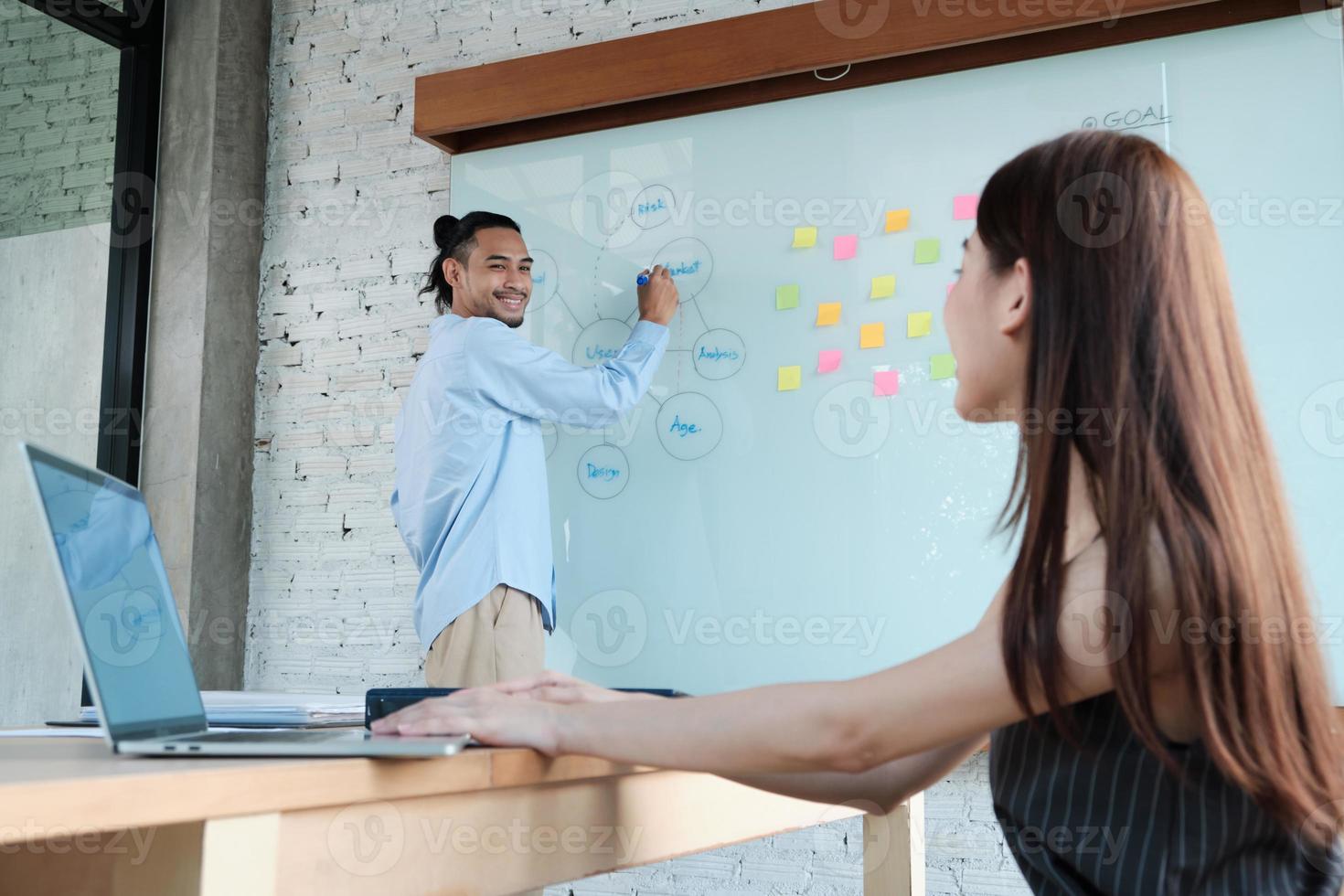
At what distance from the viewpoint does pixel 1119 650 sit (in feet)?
2.44

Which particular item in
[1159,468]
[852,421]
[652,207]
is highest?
[652,207]

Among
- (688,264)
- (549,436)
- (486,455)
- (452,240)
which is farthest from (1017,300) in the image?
(452,240)

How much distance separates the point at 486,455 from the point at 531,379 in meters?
0.17

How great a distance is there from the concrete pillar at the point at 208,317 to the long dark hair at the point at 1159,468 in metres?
2.58

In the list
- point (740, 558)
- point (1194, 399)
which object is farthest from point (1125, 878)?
point (740, 558)

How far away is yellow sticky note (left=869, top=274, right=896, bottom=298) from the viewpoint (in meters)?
2.35

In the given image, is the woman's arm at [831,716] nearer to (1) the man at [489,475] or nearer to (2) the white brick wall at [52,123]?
(1) the man at [489,475]

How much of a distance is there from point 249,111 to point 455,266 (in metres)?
0.98

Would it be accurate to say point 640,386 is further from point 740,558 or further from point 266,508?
point 266,508

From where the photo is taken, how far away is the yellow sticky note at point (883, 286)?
2346mm

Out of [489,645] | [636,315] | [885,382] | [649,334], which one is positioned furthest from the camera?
[636,315]

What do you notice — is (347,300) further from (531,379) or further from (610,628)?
(610,628)

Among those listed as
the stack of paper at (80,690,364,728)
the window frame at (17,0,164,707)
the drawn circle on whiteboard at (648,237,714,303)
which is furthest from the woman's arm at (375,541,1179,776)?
the window frame at (17,0,164,707)

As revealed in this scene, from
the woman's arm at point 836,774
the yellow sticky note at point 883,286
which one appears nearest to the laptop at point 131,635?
the woman's arm at point 836,774
